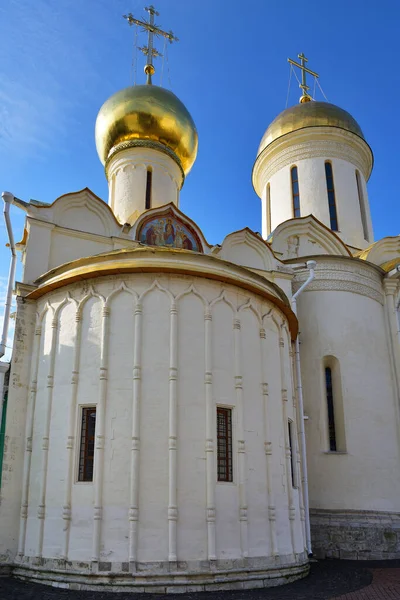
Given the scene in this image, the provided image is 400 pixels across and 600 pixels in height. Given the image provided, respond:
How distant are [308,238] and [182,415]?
6902 millimetres

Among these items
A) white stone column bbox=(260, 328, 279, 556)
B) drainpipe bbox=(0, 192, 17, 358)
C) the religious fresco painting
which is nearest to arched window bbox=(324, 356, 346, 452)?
white stone column bbox=(260, 328, 279, 556)

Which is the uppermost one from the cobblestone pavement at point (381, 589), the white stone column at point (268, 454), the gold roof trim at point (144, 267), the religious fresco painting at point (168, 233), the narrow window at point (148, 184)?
the narrow window at point (148, 184)

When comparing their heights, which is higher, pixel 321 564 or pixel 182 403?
pixel 182 403

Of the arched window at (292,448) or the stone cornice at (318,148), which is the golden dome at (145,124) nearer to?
the stone cornice at (318,148)

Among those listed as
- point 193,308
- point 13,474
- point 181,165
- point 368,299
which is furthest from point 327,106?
point 13,474

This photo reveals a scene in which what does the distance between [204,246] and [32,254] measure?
3.28 meters

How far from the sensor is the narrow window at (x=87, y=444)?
707 centimetres

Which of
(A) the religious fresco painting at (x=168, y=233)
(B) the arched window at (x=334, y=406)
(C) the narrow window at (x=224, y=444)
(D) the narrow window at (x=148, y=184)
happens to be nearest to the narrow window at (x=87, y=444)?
(C) the narrow window at (x=224, y=444)

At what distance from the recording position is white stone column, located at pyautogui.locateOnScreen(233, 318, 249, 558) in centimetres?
706

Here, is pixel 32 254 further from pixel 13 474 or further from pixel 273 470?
pixel 273 470

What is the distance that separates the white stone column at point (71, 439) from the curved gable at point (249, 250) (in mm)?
3929

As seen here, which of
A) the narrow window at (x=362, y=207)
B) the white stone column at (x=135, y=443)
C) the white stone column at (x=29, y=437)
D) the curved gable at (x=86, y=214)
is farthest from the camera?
the narrow window at (x=362, y=207)

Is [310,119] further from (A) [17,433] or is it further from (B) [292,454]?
(A) [17,433]

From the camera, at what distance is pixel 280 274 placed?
10594 millimetres
